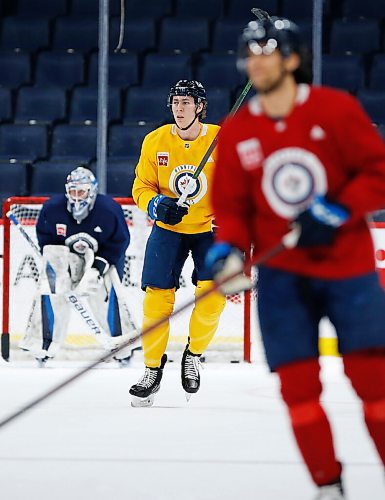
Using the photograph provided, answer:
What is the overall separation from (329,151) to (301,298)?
0.27 meters

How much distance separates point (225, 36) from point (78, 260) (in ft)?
10.3

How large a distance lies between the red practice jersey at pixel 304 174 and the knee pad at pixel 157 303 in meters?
1.92

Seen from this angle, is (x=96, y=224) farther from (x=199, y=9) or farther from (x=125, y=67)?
(x=199, y=9)

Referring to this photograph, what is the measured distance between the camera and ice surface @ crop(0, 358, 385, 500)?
105 inches

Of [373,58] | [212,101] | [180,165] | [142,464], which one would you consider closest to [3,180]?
[212,101]

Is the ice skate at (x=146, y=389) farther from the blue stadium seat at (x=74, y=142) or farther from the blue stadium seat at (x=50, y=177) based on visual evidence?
the blue stadium seat at (x=74, y=142)

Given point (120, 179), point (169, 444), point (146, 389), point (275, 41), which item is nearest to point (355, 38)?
point (120, 179)

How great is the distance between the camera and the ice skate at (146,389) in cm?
416

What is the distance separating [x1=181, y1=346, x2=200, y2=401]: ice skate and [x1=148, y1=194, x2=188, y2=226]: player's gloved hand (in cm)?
49

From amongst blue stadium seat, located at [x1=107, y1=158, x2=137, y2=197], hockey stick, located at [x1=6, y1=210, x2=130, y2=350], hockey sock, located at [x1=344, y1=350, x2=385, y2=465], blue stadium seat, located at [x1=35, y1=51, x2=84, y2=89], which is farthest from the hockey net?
hockey sock, located at [x1=344, y1=350, x2=385, y2=465]

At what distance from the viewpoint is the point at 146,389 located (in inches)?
164

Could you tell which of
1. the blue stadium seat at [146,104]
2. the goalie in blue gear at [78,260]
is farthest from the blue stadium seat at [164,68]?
the goalie in blue gear at [78,260]

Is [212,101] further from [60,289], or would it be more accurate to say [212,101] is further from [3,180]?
[60,289]

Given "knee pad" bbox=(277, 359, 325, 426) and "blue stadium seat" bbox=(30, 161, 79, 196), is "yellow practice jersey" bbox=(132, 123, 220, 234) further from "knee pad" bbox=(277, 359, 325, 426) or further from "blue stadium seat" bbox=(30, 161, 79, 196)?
"blue stadium seat" bbox=(30, 161, 79, 196)
